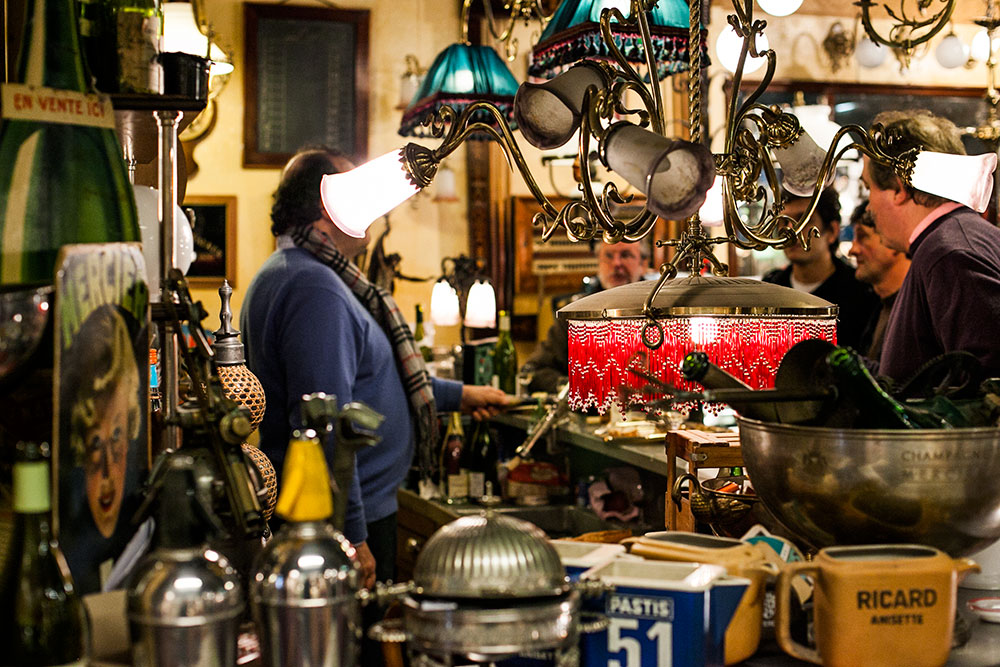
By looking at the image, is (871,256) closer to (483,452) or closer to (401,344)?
(483,452)

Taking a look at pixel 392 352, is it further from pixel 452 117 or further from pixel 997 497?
pixel 997 497

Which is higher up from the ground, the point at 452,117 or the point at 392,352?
the point at 452,117

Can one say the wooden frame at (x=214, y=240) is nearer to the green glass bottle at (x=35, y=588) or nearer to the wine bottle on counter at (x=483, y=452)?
the wine bottle on counter at (x=483, y=452)

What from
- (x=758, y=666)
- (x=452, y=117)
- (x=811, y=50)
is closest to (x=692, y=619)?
(x=758, y=666)

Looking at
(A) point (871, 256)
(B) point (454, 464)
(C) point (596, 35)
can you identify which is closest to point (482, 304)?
(B) point (454, 464)

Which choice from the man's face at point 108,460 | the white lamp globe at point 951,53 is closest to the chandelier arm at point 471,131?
the man's face at point 108,460

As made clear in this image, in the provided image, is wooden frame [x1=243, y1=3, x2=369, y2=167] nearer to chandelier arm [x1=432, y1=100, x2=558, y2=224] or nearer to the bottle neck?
chandelier arm [x1=432, y1=100, x2=558, y2=224]

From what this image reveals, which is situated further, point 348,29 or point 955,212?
point 348,29

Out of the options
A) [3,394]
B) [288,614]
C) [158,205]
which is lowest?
[288,614]

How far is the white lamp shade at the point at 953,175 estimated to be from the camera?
174 cm

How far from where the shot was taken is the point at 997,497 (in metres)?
1.21

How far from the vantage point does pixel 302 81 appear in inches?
204

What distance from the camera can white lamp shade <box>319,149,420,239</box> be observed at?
1565 mm

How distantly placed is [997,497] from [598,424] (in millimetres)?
2397
